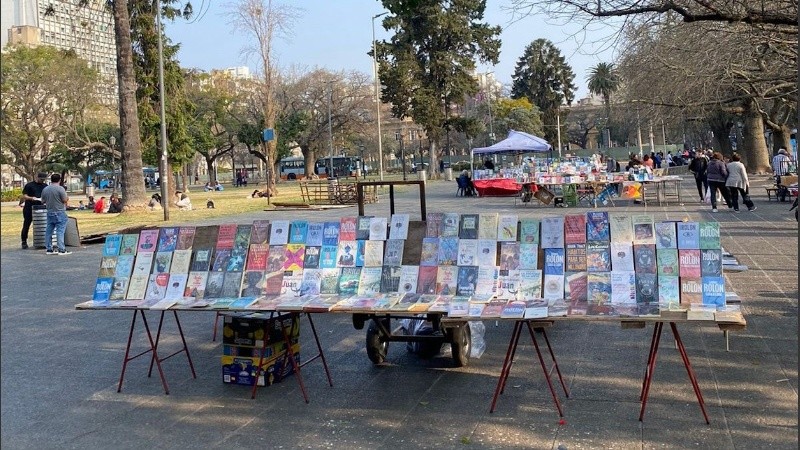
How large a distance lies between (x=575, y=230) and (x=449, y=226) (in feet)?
3.05

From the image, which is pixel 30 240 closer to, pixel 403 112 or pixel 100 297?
pixel 100 297

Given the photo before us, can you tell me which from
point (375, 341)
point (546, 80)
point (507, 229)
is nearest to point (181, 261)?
point (375, 341)

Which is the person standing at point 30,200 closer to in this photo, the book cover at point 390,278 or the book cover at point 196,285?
the book cover at point 196,285

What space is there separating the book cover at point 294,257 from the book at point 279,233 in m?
0.07

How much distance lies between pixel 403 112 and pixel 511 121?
27.6 metres

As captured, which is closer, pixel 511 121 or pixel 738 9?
pixel 738 9

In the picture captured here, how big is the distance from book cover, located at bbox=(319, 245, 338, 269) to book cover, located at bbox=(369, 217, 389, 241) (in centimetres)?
31

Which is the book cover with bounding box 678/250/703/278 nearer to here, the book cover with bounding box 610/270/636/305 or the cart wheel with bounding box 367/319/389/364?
the book cover with bounding box 610/270/636/305

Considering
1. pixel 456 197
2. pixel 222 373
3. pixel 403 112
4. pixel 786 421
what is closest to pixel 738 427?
pixel 786 421

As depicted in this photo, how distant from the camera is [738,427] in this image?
468cm

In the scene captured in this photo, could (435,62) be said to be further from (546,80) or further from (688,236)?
(688,236)

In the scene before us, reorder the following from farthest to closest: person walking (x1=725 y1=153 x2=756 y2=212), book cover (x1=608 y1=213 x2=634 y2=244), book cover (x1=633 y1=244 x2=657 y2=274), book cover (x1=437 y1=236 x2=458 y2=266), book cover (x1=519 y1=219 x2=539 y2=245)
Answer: person walking (x1=725 y1=153 x2=756 y2=212)
book cover (x1=437 y1=236 x2=458 y2=266)
book cover (x1=519 y1=219 x2=539 y2=245)
book cover (x1=608 y1=213 x2=634 y2=244)
book cover (x1=633 y1=244 x2=657 y2=274)


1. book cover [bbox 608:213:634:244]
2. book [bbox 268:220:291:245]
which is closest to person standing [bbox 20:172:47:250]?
book [bbox 268:220:291:245]

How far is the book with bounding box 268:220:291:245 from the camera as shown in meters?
5.95
